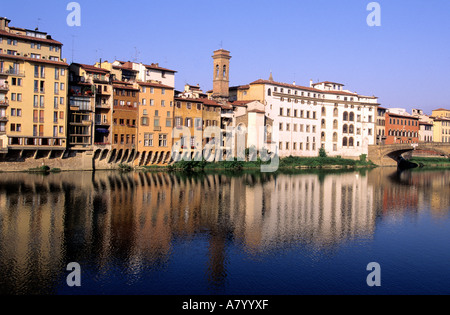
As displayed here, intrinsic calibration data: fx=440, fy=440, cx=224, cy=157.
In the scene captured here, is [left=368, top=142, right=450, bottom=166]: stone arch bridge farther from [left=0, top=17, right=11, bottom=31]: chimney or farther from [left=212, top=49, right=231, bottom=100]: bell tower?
[left=0, top=17, right=11, bottom=31]: chimney

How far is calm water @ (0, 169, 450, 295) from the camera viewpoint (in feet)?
57.1

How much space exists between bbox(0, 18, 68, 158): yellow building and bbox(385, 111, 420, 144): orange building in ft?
242

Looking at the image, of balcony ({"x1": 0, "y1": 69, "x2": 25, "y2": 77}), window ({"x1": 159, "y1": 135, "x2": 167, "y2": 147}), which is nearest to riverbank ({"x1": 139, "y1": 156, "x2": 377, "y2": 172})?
window ({"x1": 159, "y1": 135, "x2": 167, "y2": 147})

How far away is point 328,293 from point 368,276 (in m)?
2.77

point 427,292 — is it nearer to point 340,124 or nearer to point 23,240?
point 23,240

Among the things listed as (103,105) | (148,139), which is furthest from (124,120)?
(148,139)

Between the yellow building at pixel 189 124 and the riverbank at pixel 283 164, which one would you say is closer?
the riverbank at pixel 283 164

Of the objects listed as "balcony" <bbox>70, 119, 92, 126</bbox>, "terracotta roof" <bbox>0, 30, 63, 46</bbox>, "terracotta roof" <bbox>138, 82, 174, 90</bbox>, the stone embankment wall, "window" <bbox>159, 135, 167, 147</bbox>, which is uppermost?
"terracotta roof" <bbox>0, 30, 63, 46</bbox>

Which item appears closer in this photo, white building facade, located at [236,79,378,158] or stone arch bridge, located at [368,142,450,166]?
white building facade, located at [236,79,378,158]

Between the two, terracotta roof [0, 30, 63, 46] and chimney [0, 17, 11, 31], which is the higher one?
chimney [0, 17, 11, 31]

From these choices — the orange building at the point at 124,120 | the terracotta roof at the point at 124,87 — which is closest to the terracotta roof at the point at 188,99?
the orange building at the point at 124,120

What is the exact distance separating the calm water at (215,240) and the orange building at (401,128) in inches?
2422

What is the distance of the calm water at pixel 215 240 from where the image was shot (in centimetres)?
1741

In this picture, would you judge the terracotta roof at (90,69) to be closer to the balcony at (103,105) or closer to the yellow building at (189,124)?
the balcony at (103,105)
